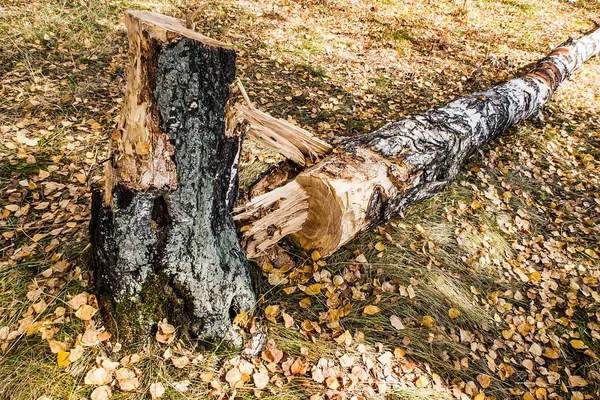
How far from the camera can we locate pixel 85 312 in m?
2.09

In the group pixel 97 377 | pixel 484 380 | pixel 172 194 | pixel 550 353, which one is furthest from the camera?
pixel 550 353

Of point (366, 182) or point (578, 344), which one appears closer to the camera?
point (366, 182)

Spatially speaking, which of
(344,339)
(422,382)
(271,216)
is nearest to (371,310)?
(344,339)

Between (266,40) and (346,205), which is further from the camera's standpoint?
(266,40)

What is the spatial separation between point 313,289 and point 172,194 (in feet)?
4.23

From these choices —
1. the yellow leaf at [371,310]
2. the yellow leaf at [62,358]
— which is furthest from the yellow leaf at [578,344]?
the yellow leaf at [62,358]

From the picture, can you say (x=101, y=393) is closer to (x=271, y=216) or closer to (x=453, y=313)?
(x=271, y=216)

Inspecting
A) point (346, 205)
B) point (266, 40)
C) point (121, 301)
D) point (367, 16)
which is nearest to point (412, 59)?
point (367, 16)

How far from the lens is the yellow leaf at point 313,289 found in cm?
261

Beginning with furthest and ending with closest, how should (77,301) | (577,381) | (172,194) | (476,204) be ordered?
(476,204), (577,381), (77,301), (172,194)

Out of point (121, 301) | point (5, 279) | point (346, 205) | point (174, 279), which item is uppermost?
point (346, 205)

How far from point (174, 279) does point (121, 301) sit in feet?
1.03

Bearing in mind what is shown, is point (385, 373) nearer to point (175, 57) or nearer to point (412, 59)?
point (175, 57)

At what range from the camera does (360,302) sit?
267 centimetres
